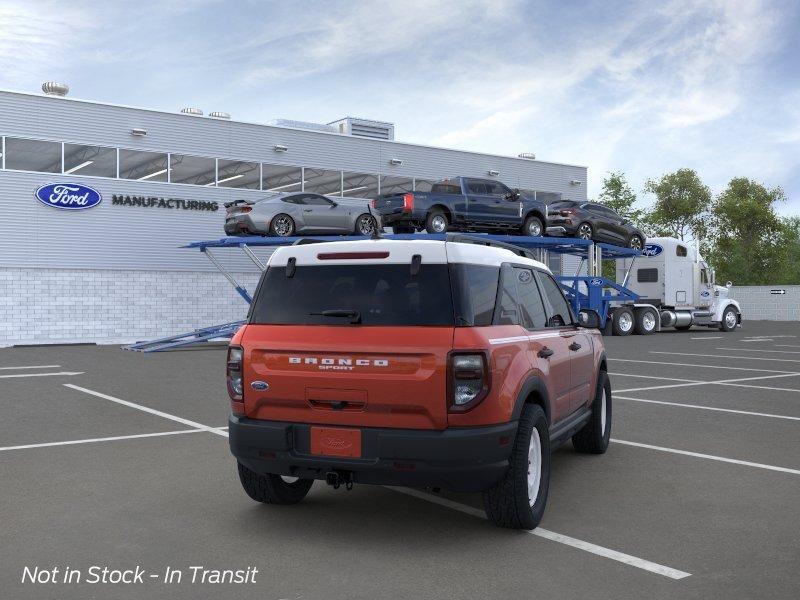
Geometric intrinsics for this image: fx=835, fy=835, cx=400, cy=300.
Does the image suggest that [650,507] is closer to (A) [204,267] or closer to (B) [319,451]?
(B) [319,451]

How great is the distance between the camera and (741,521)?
5.37m

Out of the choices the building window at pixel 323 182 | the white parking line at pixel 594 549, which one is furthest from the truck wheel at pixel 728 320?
the white parking line at pixel 594 549

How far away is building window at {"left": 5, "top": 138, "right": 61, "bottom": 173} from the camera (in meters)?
25.3

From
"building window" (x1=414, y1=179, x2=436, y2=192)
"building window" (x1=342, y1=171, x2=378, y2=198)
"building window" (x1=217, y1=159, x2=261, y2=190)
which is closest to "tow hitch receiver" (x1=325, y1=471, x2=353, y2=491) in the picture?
"building window" (x1=217, y1=159, x2=261, y2=190)

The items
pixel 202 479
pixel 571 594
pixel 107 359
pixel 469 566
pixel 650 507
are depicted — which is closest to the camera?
pixel 571 594

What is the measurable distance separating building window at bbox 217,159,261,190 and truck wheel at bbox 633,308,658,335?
47.8 feet

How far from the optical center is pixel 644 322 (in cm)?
3038

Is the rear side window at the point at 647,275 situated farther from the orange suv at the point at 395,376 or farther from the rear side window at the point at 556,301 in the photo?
the orange suv at the point at 395,376

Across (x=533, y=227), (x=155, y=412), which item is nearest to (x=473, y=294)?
(x=155, y=412)

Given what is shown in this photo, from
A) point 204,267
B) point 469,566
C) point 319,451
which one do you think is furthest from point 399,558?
point 204,267

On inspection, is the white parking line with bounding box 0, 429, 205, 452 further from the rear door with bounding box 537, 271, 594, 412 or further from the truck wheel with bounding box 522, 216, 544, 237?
the truck wheel with bounding box 522, 216, 544, 237

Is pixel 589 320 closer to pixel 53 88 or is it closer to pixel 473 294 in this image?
pixel 473 294

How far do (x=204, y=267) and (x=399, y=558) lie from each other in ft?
83.3

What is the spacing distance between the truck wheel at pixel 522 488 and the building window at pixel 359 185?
27280mm
